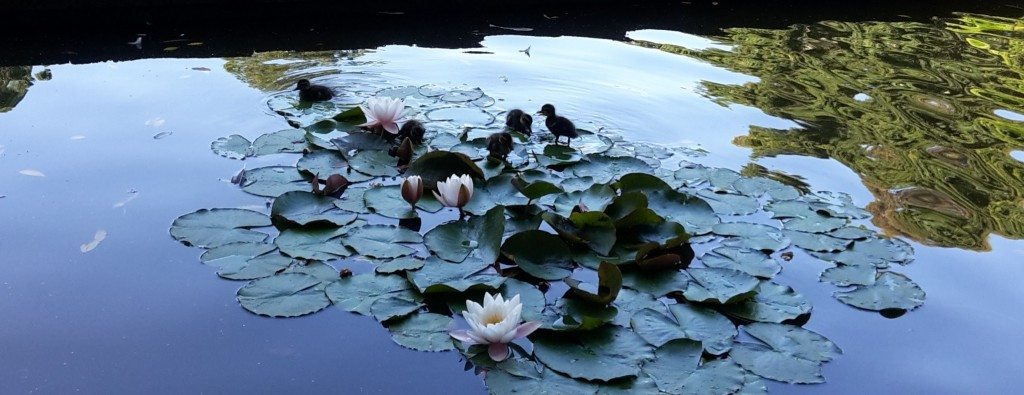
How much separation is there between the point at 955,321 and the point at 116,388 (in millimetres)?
2041

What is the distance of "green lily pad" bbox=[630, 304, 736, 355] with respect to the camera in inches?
78.3

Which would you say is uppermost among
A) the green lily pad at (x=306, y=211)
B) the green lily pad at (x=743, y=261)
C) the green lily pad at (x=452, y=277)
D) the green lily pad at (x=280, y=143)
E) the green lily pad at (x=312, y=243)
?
the green lily pad at (x=280, y=143)

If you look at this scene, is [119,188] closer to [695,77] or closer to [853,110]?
[695,77]

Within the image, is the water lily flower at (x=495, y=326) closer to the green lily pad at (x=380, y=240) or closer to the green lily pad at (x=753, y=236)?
the green lily pad at (x=380, y=240)

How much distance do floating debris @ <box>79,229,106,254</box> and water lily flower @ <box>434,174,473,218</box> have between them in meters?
0.96

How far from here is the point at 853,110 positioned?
3982 millimetres

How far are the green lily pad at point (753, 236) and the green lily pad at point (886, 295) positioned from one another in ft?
0.82

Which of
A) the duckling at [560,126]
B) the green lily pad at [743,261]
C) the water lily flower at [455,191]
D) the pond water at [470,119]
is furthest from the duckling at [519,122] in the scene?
the green lily pad at [743,261]

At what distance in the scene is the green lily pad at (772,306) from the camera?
83.2 inches

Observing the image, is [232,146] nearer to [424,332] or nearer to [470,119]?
[470,119]

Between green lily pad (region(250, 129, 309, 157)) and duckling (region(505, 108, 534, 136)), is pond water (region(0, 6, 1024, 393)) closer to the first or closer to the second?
green lily pad (region(250, 129, 309, 157))

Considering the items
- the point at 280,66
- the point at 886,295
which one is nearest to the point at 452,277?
the point at 886,295

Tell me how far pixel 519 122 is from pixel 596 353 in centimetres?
150

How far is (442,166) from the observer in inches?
110
